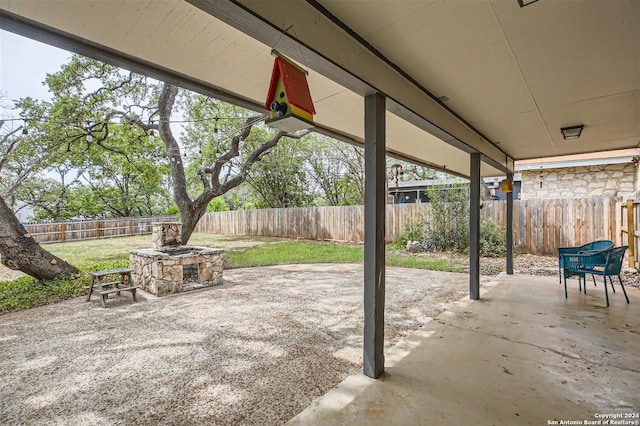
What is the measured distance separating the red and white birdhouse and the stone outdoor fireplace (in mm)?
4151

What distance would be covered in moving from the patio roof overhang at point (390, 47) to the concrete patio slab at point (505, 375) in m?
2.04

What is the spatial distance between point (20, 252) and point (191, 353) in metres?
4.58

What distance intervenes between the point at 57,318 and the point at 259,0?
15.5 feet

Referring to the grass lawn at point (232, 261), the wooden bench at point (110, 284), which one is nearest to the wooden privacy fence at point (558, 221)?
the grass lawn at point (232, 261)

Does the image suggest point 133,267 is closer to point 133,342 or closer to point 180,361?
point 133,342

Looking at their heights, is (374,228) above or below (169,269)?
above

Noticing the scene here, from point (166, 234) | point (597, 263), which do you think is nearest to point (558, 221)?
point (597, 263)

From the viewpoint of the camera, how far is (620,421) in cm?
167

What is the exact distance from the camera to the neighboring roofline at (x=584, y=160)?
705 cm

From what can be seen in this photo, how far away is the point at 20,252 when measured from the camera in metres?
4.99

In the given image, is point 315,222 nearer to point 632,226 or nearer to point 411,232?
point 411,232

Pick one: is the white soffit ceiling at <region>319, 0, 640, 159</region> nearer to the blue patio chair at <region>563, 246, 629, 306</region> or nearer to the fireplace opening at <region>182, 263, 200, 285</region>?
the blue patio chair at <region>563, 246, 629, 306</region>

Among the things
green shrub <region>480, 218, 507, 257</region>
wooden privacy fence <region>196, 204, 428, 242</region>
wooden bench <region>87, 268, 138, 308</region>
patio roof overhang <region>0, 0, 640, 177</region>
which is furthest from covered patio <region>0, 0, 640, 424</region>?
A: wooden privacy fence <region>196, 204, 428, 242</region>

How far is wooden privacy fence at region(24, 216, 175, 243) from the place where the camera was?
11.9 metres
